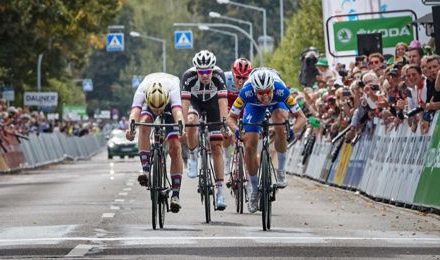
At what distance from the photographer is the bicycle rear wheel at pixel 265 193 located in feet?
57.9

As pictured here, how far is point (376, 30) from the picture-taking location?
34.4 meters

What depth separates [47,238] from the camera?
1653 centimetres

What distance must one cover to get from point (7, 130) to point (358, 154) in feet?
69.8

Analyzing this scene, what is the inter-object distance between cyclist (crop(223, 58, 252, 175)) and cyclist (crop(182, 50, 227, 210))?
2.93 ft

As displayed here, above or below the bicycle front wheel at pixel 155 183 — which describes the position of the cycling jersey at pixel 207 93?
above

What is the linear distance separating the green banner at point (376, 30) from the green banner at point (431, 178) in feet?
39.6

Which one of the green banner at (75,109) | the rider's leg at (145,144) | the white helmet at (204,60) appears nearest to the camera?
the rider's leg at (145,144)

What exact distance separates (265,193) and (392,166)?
19.2 feet

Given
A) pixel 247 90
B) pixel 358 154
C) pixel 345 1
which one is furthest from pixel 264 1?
pixel 247 90

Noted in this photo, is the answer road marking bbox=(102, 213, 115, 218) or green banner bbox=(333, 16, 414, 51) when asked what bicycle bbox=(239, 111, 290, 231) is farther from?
green banner bbox=(333, 16, 414, 51)

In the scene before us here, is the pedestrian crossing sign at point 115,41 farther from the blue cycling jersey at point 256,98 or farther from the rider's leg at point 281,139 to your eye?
the blue cycling jersey at point 256,98

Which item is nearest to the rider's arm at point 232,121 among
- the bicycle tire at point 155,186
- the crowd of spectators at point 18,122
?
the bicycle tire at point 155,186

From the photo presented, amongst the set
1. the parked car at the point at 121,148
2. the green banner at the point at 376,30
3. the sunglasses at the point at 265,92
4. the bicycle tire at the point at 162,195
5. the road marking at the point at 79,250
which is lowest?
the parked car at the point at 121,148

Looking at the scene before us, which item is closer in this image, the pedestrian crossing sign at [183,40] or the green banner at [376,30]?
the green banner at [376,30]
